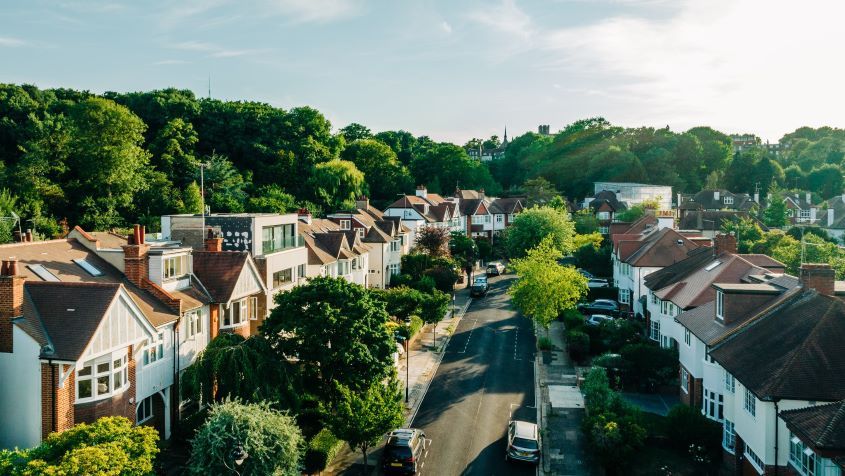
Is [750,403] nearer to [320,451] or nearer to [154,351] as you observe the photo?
[320,451]

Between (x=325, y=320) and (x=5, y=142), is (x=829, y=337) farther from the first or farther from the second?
(x=5, y=142)

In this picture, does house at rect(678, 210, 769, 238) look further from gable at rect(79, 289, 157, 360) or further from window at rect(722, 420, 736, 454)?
gable at rect(79, 289, 157, 360)

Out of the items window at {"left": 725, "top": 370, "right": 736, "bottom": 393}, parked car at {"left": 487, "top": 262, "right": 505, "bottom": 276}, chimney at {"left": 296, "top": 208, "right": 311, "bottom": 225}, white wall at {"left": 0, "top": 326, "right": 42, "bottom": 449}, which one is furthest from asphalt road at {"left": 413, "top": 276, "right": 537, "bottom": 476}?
parked car at {"left": 487, "top": 262, "right": 505, "bottom": 276}

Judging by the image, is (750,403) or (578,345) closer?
(750,403)

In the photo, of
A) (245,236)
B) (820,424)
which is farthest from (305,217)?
(820,424)

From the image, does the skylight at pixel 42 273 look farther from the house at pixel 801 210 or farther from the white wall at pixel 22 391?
the house at pixel 801 210

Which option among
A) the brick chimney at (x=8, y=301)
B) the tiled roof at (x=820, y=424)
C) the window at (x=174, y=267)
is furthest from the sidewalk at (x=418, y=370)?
the tiled roof at (x=820, y=424)

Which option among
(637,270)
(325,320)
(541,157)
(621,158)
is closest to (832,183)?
(621,158)
